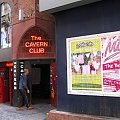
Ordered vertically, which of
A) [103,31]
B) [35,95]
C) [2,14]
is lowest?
[35,95]

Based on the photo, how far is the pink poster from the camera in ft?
27.2

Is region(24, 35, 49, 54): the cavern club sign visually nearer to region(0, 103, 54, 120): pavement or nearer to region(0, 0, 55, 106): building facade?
region(0, 0, 55, 106): building facade

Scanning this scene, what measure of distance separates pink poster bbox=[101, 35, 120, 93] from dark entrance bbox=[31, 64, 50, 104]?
9.11m

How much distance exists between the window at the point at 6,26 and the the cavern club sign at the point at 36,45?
5.33 ft

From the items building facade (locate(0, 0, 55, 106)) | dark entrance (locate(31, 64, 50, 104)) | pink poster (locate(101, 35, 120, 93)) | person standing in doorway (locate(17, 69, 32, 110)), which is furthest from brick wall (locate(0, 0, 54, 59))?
pink poster (locate(101, 35, 120, 93))

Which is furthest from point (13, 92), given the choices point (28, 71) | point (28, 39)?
point (28, 39)

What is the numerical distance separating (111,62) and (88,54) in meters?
0.86

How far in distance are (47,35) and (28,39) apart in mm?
929

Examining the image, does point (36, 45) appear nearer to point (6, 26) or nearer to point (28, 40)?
point (28, 40)

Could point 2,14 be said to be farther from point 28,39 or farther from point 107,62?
point 107,62

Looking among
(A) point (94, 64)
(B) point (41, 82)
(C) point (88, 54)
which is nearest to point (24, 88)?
(B) point (41, 82)

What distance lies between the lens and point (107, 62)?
8.55m

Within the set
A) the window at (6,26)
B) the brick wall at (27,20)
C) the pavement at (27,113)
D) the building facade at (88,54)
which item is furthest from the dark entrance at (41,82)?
the building facade at (88,54)

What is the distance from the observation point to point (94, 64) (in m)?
8.87
